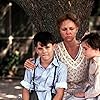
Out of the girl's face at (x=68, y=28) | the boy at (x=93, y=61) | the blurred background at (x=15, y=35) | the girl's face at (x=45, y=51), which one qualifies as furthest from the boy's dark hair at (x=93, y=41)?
the blurred background at (x=15, y=35)

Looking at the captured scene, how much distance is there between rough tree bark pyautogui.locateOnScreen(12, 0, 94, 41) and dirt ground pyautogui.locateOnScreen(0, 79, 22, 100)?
10.8ft

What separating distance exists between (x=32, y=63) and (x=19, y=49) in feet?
25.0

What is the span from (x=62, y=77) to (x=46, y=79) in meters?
0.16

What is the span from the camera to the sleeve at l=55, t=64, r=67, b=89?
3.54 meters

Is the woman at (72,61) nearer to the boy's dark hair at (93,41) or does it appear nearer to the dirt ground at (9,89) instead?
Result: the boy's dark hair at (93,41)

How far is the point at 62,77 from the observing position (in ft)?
11.7

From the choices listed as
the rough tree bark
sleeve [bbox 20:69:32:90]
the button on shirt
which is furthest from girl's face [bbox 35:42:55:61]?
the rough tree bark

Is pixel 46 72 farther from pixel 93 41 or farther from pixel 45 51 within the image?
pixel 93 41

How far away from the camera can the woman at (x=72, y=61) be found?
367cm

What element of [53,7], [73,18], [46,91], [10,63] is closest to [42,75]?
[46,91]

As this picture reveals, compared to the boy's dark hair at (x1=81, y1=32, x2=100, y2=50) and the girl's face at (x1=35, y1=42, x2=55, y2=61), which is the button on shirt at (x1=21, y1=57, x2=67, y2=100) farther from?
the boy's dark hair at (x1=81, y1=32, x2=100, y2=50)

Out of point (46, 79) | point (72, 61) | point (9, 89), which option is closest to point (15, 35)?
point (9, 89)

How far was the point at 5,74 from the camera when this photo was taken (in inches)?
443

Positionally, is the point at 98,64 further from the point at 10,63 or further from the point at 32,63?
the point at 10,63
